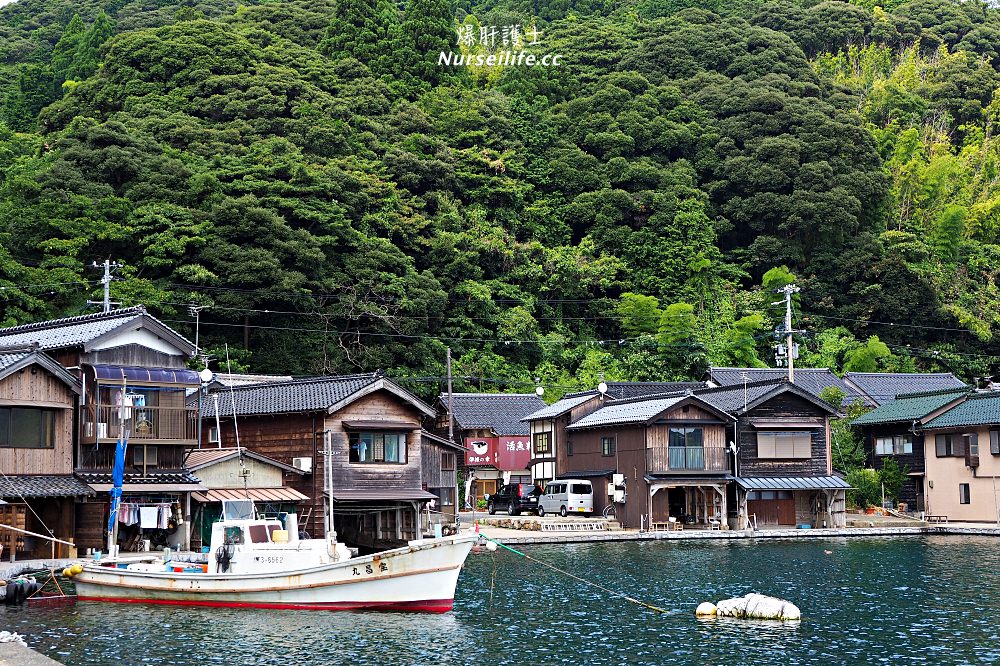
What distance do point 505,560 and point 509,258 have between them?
41.3 m

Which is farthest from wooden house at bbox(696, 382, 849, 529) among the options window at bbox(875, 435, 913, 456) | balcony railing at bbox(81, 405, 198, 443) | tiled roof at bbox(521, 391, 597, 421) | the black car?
balcony railing at bbox(81, 405, 198, 443)

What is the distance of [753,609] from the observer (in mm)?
26188

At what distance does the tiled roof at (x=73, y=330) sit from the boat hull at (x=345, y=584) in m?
10.3

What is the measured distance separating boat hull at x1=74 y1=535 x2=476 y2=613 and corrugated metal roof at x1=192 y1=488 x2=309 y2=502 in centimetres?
794

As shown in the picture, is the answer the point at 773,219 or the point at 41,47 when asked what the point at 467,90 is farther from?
the point at 41,47

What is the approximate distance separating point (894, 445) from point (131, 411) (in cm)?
3937

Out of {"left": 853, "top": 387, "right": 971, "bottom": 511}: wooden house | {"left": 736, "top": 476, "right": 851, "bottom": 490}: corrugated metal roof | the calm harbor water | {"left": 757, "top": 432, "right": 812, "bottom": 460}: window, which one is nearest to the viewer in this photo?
the calm harbor water

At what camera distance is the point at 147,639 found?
77.3 ft

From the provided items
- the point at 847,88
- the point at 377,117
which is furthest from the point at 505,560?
the point at 847,88

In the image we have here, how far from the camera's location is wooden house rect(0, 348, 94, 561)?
3247cm

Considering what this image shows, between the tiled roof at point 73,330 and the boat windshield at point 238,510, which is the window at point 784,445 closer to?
the tiled roof at point 73,330

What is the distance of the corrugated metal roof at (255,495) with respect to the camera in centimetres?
3638

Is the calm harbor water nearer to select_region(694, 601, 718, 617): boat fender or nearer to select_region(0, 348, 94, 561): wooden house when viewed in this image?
select_region(694, 601, 718, 617): boat fender

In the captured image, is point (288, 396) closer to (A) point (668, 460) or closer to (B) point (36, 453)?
(B) point (36, 453)
